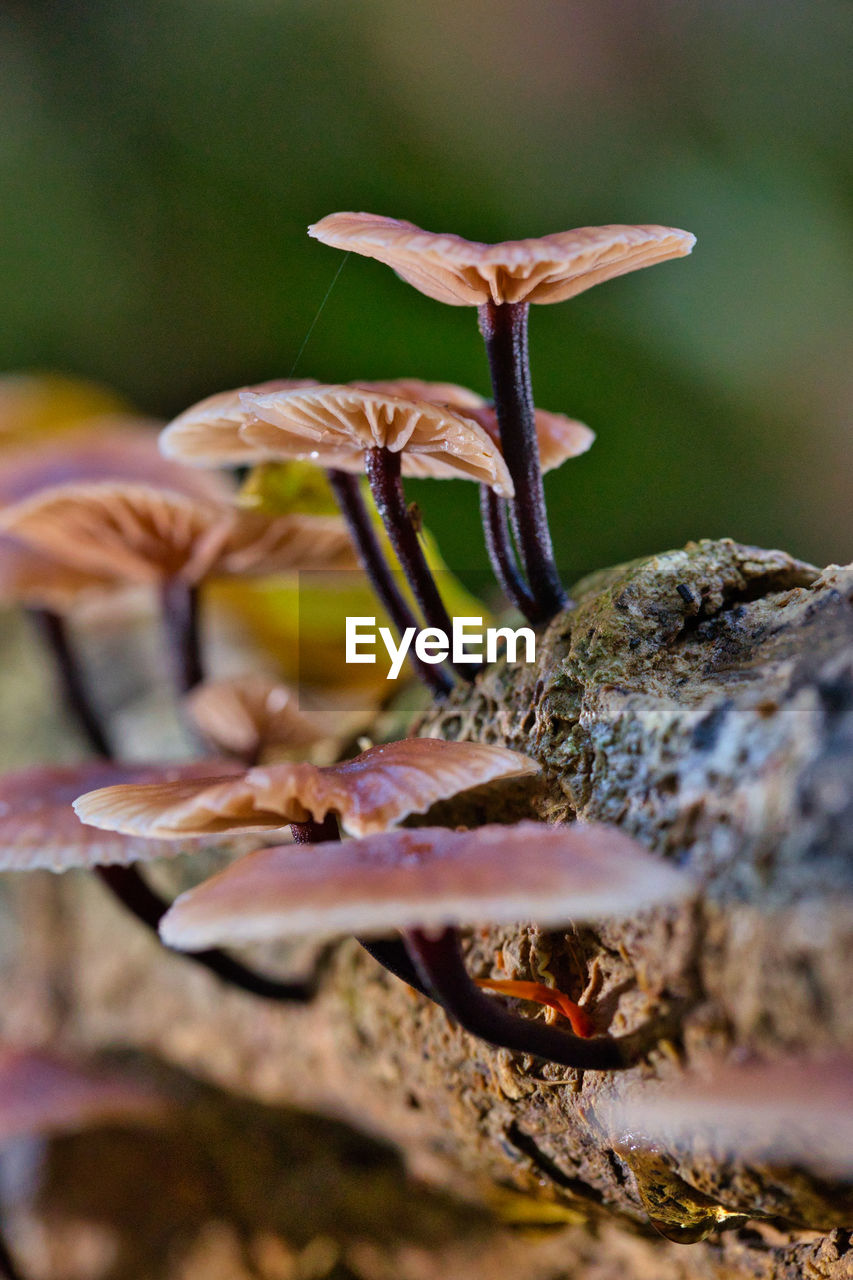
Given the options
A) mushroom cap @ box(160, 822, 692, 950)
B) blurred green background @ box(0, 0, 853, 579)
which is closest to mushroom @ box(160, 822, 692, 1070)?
mushroom cap @ box(160, 822, 692, 950)

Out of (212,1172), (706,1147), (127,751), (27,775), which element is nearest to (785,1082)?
(706,1147)

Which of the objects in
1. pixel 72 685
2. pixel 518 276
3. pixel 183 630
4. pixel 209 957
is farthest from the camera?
pixel 72 685

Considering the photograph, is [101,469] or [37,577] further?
[37,577]

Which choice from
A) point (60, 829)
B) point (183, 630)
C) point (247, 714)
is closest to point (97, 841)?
point (60, 829)

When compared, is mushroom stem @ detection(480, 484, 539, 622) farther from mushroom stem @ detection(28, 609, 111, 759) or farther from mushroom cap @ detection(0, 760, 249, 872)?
mushroom stem @ detection(28, 609, 111, 759)

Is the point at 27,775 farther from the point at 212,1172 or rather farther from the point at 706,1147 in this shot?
the point at 706,1147

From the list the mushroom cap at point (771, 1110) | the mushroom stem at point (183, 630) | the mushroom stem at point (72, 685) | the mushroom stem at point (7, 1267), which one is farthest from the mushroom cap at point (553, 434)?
the mushroom stem at point (7, 1267)

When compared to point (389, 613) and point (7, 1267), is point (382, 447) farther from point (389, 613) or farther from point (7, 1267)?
point (7, 1267)
